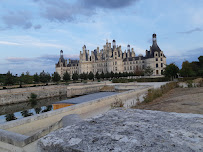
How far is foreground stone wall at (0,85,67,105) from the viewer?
23.4 m

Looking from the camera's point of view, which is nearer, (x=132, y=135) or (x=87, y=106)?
(x=132, y=135)

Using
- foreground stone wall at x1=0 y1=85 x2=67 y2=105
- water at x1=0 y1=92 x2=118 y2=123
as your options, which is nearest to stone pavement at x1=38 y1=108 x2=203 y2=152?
water at x1=0 y1=92 x2=118 y2=123

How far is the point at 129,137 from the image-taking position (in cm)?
215

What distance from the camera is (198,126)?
2.56m

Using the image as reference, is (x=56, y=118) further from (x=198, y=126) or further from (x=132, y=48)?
(x=132, y=48)

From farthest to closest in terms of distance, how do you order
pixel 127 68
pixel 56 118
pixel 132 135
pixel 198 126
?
1. pixel 127 68
2. pixel 56 118
3. pixel 198 126
4. pixel 132 135

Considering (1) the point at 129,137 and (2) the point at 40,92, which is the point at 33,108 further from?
(1) the point at 129,137

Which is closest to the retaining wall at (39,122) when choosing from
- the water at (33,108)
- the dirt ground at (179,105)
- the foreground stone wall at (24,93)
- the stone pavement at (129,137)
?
the stone pavement at (129,137)

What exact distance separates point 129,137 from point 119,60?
7295 centimetres

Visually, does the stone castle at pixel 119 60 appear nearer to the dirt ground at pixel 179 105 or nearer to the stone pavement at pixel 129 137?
the dirt ground at pixel 179 105

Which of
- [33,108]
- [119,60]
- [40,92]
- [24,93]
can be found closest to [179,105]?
[33,108]

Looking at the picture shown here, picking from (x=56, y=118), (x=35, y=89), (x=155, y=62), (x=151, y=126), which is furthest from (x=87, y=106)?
(x=155, y=62)

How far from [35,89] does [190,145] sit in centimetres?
2956

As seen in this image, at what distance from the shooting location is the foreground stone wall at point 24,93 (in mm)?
23438
